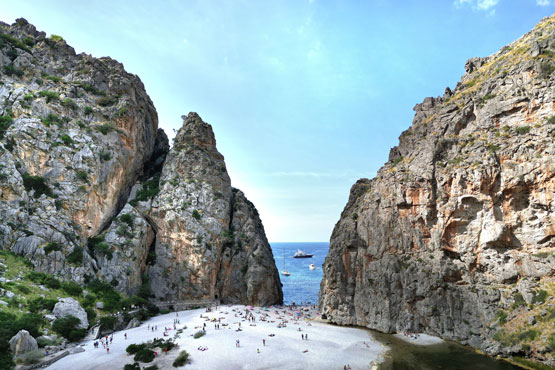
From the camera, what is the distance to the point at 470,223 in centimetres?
4488

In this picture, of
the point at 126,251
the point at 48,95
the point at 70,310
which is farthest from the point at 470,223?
the point at 48,95

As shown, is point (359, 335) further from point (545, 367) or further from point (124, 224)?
point (124, 224)

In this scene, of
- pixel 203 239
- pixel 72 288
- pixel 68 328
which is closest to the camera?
pixel 68 328

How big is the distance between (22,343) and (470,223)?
2396 inches

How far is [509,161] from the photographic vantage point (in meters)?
42.1

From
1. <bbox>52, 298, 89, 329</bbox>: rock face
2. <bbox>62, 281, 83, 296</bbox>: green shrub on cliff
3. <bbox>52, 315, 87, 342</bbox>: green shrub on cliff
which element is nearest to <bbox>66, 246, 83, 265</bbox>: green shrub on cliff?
<bbox>62, 281, 83, 296</bbox>: green shrub on cliff

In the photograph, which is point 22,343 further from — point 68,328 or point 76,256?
point 76,256

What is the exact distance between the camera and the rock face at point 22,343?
33.1 meters

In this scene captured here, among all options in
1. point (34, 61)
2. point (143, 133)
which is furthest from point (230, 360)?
point (34, 61)

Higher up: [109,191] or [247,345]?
[109,191]

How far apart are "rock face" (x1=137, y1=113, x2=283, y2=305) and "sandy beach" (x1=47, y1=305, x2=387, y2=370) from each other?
435 inches

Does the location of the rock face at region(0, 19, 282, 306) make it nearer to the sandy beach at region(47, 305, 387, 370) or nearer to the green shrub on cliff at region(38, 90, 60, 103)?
the green shrub on cliff at region(38, 90, 60, 103)

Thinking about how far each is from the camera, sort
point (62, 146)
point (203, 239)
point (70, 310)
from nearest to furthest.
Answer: point (70, 310)
point (62, 146)
point (203, 239)

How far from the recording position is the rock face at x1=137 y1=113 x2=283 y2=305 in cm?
6650
